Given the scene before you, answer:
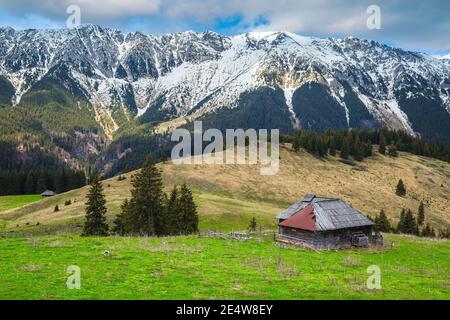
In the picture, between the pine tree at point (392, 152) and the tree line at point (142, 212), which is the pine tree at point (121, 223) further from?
the pine tree at point (392, 152)

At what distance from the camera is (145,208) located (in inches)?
2484

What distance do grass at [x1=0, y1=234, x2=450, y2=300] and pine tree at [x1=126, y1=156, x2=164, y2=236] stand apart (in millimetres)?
15490

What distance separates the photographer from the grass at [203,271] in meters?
25.3

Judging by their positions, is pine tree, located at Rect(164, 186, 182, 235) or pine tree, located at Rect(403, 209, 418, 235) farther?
pine tree, located at Rect(403, 209, 418, 235)

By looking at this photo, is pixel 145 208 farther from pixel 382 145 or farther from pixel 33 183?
pixel 382 145

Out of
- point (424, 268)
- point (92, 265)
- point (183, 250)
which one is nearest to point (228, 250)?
point (183, 250)

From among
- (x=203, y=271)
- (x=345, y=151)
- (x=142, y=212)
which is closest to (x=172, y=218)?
(x=142, y=212)

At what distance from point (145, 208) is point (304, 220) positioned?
23773 mm

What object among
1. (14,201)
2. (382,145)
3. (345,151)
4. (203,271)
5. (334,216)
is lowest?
(203,271)

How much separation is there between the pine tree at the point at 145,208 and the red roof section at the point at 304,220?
19636 millimetres

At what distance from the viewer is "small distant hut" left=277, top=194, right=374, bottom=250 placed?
2000 inches

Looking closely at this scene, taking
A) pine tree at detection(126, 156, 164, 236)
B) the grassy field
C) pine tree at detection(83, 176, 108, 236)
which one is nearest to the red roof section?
the grassy field

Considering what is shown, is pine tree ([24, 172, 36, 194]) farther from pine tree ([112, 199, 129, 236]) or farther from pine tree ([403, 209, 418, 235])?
pine tree ([403, 209, 418, 235])
